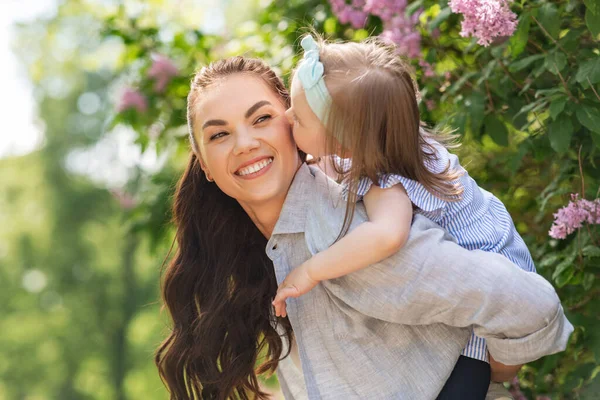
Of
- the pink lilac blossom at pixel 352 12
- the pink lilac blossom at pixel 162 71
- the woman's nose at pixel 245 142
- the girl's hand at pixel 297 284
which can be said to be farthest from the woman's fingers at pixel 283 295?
the pink lilac blossom at pixel 162 71

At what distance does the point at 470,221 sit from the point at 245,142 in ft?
2.14

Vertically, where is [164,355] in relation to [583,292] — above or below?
above

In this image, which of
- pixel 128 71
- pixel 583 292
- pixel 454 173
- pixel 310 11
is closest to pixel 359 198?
pixel 454 173

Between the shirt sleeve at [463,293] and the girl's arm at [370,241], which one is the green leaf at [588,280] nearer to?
the shirt sleeve at [463,293]

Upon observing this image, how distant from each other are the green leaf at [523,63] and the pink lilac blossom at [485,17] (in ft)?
0.58

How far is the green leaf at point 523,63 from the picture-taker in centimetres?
316

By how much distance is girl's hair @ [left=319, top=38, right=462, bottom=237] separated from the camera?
2.35 metres

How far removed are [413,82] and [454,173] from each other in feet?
0.86

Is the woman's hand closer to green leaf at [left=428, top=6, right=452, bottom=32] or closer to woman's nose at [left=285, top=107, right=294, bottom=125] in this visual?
woman's nose at [left=285, top=107, right=294, bottom=125]

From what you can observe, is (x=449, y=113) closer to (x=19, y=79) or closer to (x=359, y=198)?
(x=359, y=198)

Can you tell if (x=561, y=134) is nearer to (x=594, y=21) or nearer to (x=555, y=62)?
(x=555, y=62)

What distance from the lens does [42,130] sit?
1966cm

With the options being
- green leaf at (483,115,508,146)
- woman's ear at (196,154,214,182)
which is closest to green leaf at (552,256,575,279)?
green leaf at (483,115,508,146)

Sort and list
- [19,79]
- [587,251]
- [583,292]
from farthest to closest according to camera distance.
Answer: [19,79], [583,292], [587,251]
